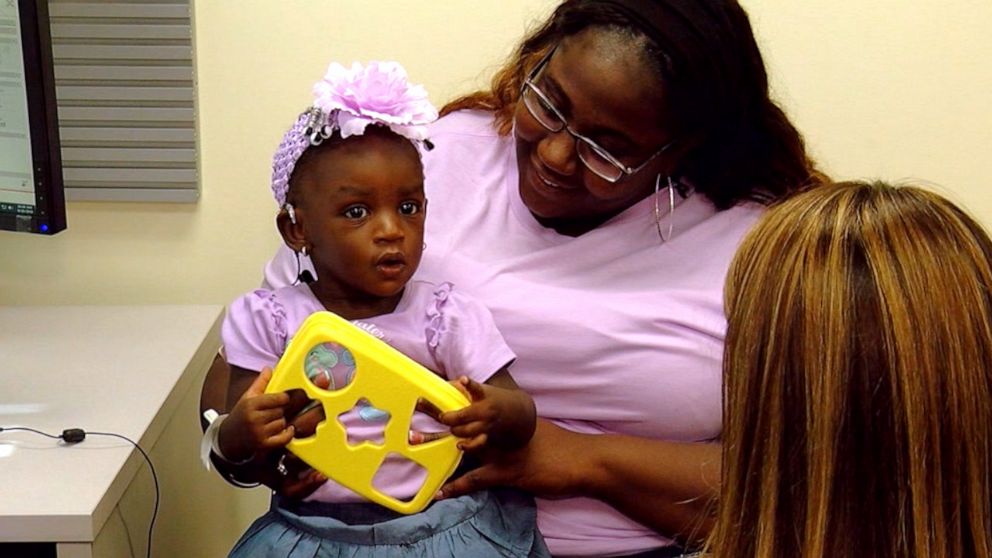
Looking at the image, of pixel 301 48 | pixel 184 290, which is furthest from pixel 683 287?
pixel 184 290

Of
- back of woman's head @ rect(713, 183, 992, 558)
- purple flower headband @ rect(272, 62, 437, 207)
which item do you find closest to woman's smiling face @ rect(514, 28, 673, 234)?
purple flower headband @ rect(272, 62, 437, 207)

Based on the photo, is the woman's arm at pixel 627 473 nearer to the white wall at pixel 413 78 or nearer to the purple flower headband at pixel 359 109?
the purple flower headband at pixel 359 109

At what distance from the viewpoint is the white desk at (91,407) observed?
3.67 feet

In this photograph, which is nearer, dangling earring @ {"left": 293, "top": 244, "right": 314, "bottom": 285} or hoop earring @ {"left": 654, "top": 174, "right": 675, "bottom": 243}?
dangling earring @ {"left": 293, "top": 244, "right": 314, "bottom": 285}

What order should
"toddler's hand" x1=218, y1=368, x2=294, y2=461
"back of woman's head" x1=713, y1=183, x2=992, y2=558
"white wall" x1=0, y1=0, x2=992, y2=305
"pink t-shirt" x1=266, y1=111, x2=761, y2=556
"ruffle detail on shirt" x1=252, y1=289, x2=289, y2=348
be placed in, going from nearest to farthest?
1. "back of woman's head" x1=713, y1=183, x2=992, y2=558
2. "toddler's hand" x1=218, y1=368, x2=294, y2=461
3. "ruffle detail on shirt" x1=252, y1=289, x2=289, y2=348
4. "pink t-shirt" x1=266, y1=111, x2=761, y2=556
5. "white wall" x1=0, y1=0, x2=992, y2=305

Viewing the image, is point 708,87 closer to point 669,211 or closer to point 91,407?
point 669,211

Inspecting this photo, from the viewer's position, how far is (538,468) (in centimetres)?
127

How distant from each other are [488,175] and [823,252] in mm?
775

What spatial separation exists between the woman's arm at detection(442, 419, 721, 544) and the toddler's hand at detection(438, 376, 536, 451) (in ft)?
0.27

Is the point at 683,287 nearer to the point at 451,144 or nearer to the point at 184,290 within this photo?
the point at 451,144

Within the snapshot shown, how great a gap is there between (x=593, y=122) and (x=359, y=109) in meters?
0.28

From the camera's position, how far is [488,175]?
4.84 ft

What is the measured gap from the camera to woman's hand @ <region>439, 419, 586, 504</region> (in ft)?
4.04

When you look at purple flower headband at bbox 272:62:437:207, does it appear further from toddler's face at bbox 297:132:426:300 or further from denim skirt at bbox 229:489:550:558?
denim skirt at bbox 229:489:550:558
